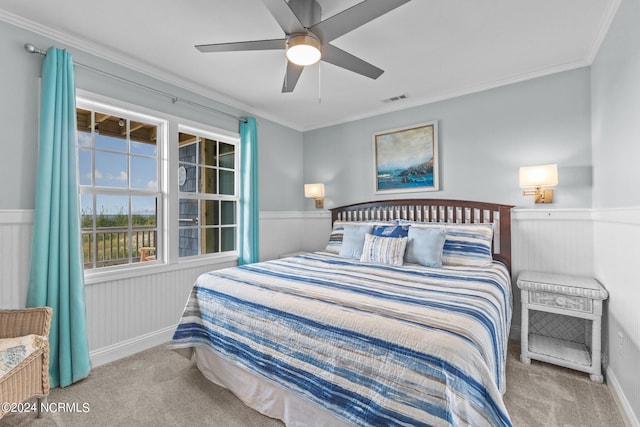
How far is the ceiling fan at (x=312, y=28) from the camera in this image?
1.57 meters

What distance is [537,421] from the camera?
5.90 ft

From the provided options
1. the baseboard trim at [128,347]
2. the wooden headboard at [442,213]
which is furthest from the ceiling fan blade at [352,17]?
the baseboard trim at [128,347]

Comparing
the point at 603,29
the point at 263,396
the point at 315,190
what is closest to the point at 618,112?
the point at 603,29

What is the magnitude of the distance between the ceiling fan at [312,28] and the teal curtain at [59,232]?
1.21 meters

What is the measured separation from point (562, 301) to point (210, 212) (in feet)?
11.9

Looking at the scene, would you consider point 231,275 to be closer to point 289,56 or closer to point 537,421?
point 289,56

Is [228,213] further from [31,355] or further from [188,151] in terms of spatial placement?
[31,355]

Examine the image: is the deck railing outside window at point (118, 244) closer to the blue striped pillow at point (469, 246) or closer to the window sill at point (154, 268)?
the window sill at point (154, 268)

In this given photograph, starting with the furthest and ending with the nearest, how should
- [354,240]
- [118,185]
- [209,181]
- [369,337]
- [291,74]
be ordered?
[209,181] < [354,240] < [118,185] < [291,74] < [369,337]

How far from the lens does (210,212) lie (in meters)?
3.68

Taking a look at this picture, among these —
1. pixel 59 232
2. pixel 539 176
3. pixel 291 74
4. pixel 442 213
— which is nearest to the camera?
pixel 59 232

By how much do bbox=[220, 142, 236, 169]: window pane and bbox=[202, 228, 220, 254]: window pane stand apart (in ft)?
2.75

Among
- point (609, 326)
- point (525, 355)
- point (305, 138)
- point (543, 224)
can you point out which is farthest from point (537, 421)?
point (305, 138)

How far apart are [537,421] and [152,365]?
283 cm
